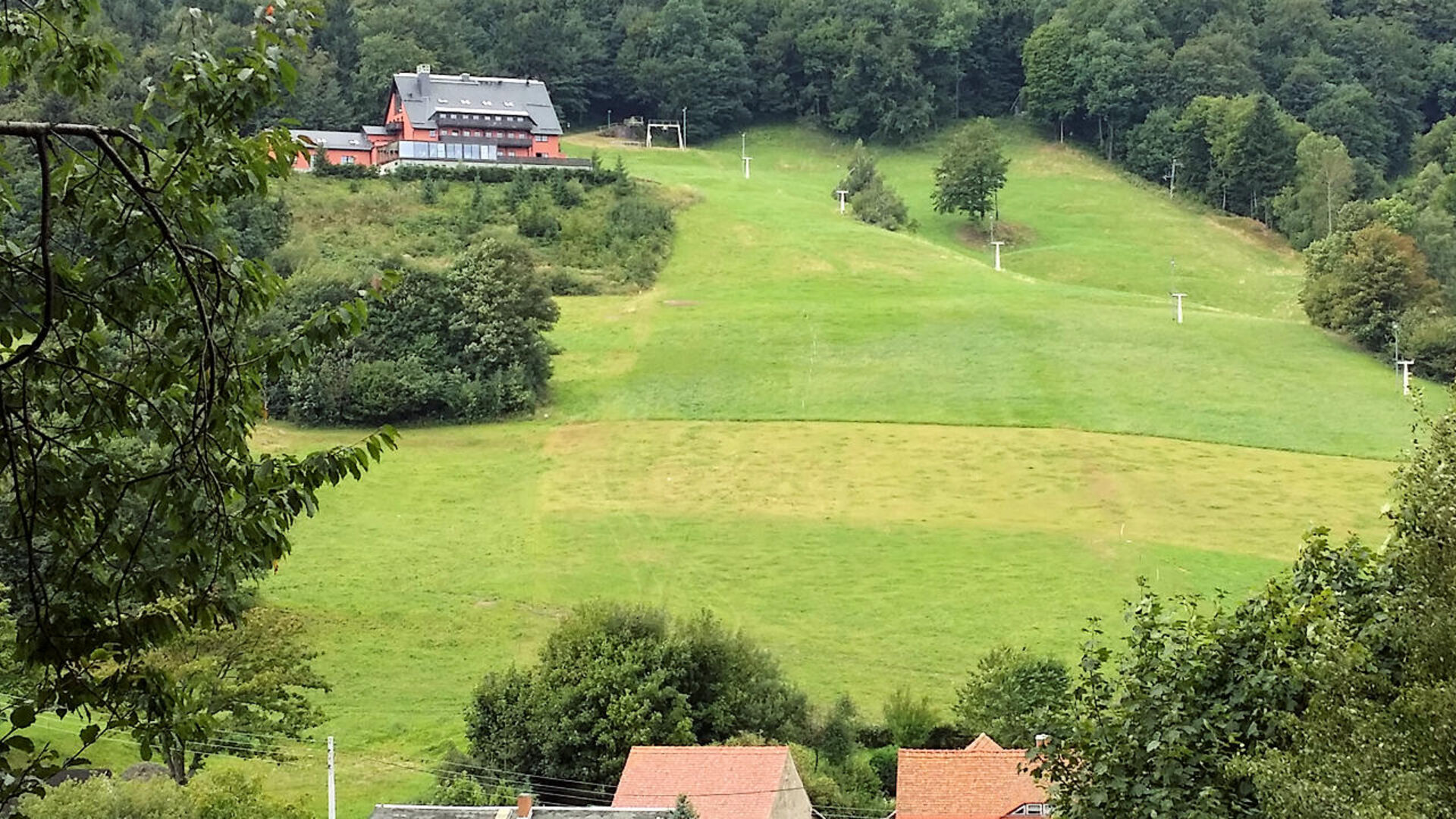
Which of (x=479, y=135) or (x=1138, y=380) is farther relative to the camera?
(x=479, y=135)

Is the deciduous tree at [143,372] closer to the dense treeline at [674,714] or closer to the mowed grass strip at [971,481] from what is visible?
the dense treeline at [674,714]

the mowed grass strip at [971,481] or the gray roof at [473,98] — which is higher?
the gray roof at [473,98]

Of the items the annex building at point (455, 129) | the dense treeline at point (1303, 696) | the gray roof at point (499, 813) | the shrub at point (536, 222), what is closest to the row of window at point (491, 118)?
the annex building at point (455, 129)

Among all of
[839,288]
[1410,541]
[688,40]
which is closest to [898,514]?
[839,288]

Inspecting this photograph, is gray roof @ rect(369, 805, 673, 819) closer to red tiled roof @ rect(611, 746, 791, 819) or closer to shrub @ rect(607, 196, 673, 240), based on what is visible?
red tiled roof @ rect(611, 746, 791, 819)

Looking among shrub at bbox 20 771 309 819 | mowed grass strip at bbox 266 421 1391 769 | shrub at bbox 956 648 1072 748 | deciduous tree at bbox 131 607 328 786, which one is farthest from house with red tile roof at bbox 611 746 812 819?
shrub at bbox 20 771 309 819

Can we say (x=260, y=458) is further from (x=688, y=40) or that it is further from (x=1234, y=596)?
(x=688, y=40)
